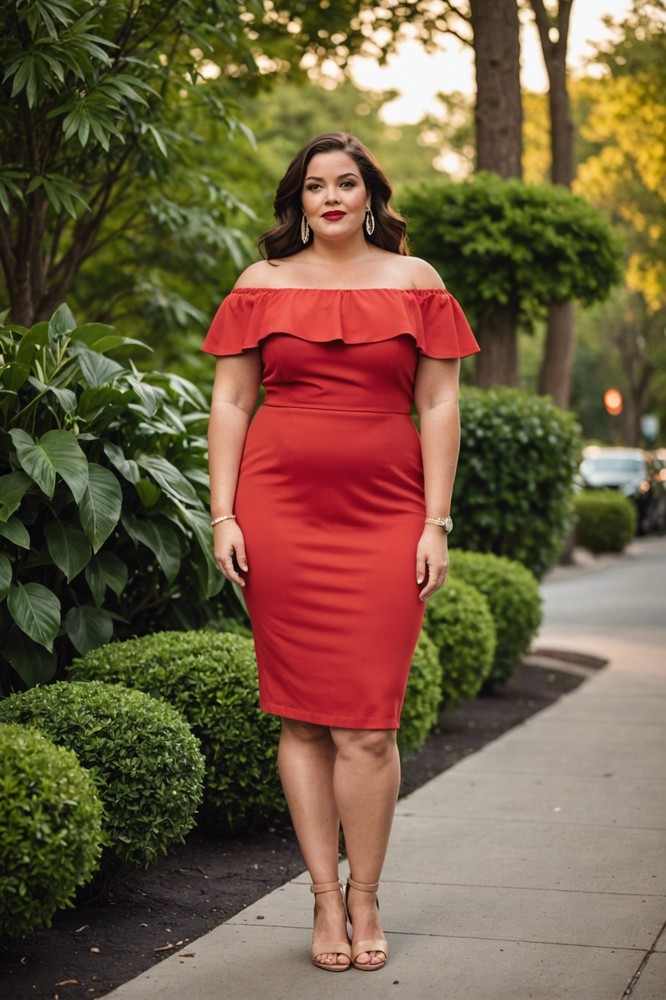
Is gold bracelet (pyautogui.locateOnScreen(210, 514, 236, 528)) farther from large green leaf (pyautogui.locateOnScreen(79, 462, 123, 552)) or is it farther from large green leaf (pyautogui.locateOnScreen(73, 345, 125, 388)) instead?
large green leaf (pyautogui.locateOnScreen(73, 345, 125, 388))

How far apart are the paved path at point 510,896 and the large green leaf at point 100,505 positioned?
4.31ft

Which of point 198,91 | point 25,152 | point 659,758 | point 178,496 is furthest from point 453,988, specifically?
point 198,91

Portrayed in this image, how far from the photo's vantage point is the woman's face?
3.67 m

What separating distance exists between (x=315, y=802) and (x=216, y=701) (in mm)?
983

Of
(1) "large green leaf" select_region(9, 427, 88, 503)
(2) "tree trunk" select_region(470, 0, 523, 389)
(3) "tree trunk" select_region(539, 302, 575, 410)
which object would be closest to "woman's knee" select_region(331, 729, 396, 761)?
(1) "large green leaf" select_region(9, 427, 88, 503)

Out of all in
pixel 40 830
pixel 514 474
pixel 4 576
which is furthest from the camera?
pixel 514 474

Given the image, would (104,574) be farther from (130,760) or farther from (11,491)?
(130,760)

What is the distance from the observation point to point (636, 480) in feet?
96.0

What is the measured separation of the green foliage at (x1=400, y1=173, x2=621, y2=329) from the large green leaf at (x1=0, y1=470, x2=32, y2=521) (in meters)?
5.31

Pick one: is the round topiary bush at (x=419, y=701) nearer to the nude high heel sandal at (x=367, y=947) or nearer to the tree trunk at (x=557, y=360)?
the nude high heel sandal at (x=367, y=947)

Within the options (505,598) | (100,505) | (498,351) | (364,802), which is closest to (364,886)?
(364,802)

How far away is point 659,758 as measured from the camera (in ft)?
21.4

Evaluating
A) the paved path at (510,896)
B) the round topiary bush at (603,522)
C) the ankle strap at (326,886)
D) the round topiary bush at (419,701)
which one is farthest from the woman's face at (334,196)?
the round topiary bush at (603,522)

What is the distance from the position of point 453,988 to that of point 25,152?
164 inches
